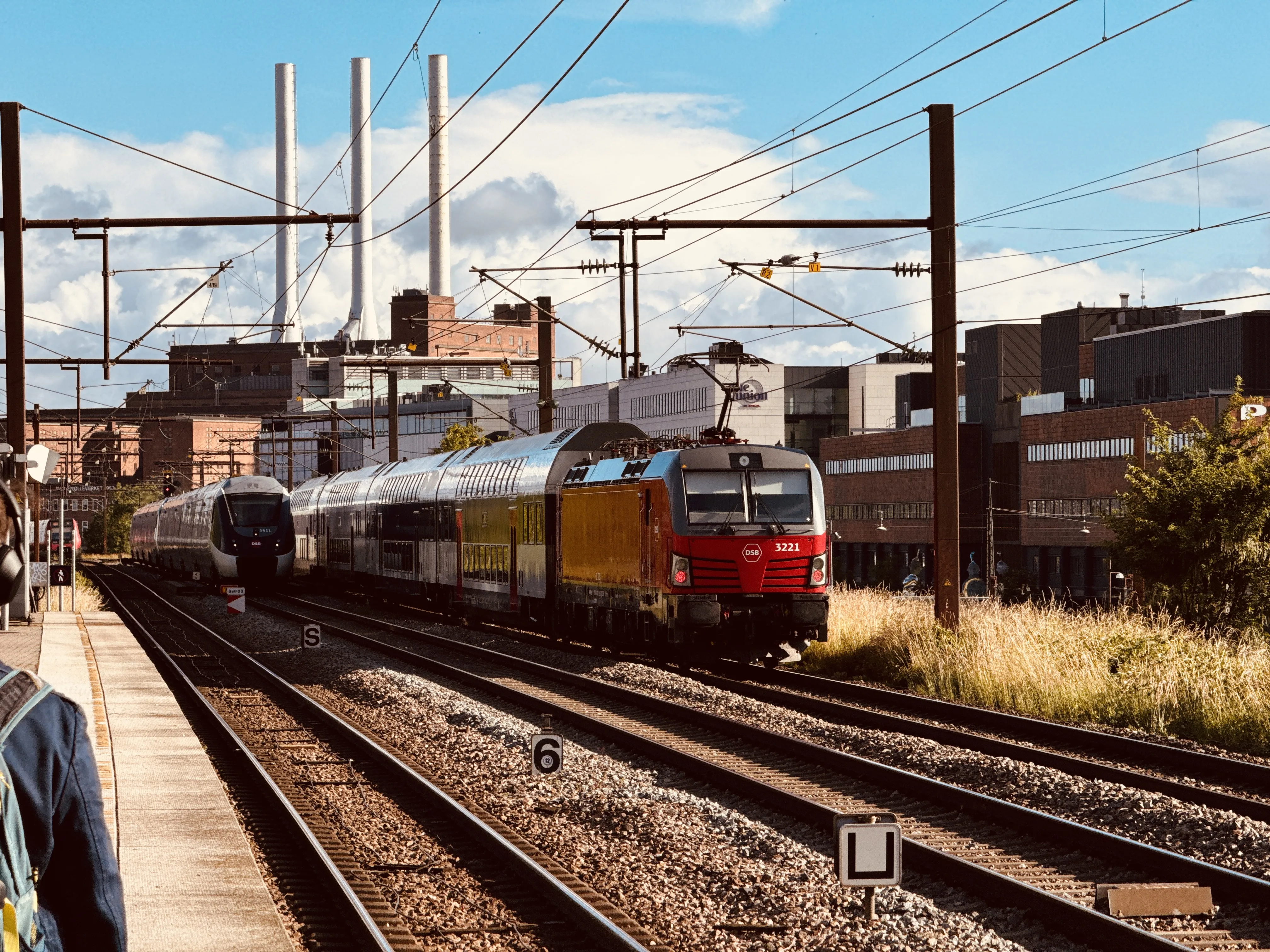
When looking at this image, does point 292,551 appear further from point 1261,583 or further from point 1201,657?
point 1201,657

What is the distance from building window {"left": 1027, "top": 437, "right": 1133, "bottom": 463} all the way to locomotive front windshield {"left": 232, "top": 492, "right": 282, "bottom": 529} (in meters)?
53.4

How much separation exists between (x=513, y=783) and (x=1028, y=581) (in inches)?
3208

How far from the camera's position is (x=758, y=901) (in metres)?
9.36

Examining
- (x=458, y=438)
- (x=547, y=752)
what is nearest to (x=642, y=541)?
(x=547, y=752)

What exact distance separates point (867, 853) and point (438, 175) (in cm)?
15463

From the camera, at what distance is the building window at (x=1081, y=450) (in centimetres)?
8906

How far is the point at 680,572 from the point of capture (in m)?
21.9

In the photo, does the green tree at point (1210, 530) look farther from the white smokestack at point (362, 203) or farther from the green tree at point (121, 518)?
the white smokestack at point (362, 203)

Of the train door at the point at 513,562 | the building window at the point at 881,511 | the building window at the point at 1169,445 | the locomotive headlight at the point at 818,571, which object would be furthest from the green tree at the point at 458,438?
the locomotive headlight at the point at 818,571

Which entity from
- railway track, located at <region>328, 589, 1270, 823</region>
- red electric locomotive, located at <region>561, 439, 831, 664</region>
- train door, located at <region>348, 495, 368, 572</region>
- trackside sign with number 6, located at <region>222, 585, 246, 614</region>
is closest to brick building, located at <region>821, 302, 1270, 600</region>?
train door, located at <region>348, 495, 368, 572</region>

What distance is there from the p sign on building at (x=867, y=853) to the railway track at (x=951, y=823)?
886mm

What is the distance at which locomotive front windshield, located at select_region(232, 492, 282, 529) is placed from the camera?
47.7 meters

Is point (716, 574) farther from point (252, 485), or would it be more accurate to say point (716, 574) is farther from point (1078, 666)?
point (252, 485)

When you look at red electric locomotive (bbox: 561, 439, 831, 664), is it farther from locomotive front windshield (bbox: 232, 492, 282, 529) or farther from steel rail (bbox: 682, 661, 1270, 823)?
locomotive front windshield (bbox: 232, 492, 282, 529)
